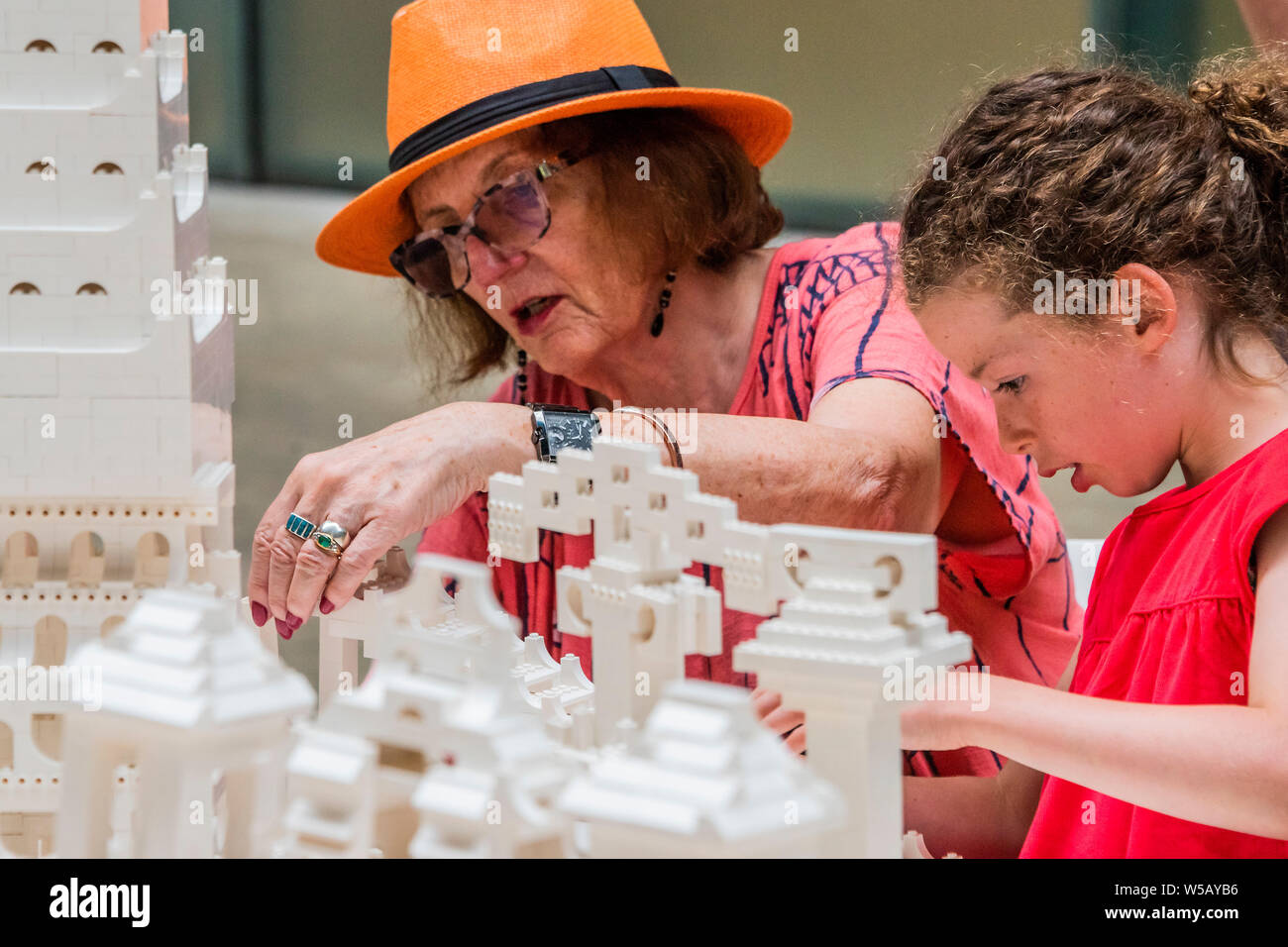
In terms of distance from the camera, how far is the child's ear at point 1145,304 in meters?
1.28

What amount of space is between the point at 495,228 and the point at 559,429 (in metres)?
0.49

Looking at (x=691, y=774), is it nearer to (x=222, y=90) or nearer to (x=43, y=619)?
(x=43, y=619)

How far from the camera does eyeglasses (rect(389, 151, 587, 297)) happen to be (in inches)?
70.9

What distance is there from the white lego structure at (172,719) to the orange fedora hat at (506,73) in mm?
1050

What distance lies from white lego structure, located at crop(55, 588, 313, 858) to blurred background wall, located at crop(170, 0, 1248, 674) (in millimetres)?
2801

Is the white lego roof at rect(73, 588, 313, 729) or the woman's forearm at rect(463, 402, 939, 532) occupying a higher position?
the white lego roof at rect(73, 588, 313, 729)

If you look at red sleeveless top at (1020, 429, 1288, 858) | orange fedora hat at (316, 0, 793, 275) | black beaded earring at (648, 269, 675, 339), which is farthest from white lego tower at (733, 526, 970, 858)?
black beaded earring at (648, 269, 675, 339)

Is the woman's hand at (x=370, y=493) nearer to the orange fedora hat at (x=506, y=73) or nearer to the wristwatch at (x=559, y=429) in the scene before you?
the wristwatch at (x=559, y=429)

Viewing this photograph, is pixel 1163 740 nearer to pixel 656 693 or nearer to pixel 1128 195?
pixel 656 693

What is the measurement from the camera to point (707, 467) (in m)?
1.50

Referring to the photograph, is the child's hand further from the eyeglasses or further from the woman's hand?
the eyeglasses

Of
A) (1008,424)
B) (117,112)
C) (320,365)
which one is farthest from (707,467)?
(320,365)

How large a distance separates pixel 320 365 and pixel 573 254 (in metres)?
2.15

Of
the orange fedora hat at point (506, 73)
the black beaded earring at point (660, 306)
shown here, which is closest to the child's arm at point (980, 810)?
the black beaded earring at point (660, 306)
